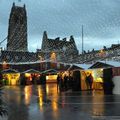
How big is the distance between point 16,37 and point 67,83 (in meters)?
13.2

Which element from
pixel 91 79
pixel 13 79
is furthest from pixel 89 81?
pixel 13 79

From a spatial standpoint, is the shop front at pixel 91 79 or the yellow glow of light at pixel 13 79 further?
the yellow glow of light at pixel 13 79

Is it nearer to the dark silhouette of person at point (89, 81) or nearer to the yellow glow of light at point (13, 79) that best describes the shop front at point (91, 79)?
the dark silhouette of person at point (89, 81)

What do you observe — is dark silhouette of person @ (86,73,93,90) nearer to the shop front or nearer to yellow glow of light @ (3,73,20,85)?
the shop front

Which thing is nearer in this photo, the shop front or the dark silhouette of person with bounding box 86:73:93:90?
the dark silhouette of person with bounding box 86:73:93:90

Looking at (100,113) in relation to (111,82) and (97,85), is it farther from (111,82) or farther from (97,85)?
→ (97,85)

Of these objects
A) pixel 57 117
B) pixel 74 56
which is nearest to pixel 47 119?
pixel 57 117

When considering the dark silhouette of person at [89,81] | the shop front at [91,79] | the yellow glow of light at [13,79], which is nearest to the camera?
the dark silhouette of person at [89,81]

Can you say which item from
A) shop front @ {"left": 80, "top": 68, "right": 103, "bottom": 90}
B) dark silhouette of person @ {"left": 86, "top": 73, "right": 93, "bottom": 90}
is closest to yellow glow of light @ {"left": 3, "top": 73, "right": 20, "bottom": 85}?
shop front @ {"left": 80, "top": 68, "right": 103, "bottom": 90}

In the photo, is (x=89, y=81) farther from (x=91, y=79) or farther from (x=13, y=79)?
(x=13, y=79)

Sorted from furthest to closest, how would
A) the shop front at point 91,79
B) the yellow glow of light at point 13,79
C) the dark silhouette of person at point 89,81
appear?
the yellow glow of light at point 13,79 → the shop front at point 91,79 → the dark silhouette of person at point 89,81

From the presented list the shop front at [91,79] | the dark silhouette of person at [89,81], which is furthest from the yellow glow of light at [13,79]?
the dark silhouette of person at [89,81]

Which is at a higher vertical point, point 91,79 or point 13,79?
point 13,79

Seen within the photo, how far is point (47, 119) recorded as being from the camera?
13305 millimetres
